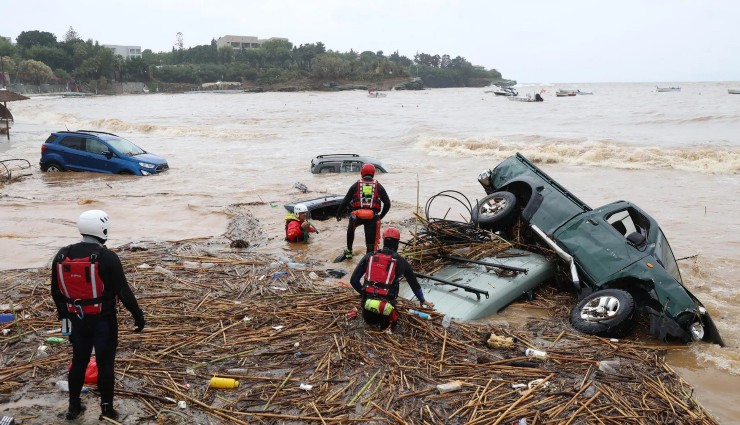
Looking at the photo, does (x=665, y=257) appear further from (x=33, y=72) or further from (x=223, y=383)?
(x=33, y=72)

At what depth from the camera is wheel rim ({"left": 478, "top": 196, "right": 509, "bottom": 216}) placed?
8587 millimetres

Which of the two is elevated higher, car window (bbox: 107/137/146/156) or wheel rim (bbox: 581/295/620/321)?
car window (bbox: 107/137/146/156)

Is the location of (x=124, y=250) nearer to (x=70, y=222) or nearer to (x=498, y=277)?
(x=70, y=222)

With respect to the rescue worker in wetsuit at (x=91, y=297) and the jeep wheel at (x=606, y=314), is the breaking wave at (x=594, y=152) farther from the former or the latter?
the rescue worker in wetsuit at (x=91, y=297)

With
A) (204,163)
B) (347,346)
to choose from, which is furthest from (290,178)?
(347,346)

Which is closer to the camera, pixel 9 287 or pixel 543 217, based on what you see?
pixel 9 287

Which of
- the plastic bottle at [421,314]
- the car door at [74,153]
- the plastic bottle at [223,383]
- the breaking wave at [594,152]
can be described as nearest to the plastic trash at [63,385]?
the plastic bottle at [223,383]

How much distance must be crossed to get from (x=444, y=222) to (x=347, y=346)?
3.53m

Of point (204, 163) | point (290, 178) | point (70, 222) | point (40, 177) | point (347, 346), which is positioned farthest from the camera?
point (204, 163)

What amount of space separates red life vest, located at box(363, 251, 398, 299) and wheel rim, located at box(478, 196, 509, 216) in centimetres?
353

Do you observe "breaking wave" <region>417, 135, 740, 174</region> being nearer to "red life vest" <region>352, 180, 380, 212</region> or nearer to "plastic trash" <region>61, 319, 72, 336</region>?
"red life vest" <region>352, 180, 380, 212</region>

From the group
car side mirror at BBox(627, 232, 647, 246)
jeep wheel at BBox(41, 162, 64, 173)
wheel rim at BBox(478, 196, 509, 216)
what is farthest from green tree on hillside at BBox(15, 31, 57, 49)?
car side mirror at BBox(627, 232, 647, 246)

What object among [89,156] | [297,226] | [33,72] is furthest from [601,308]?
[33,72]

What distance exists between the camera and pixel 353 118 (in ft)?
169
